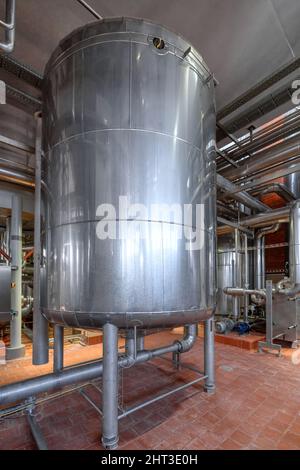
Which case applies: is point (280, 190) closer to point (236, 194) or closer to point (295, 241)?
point (295, 241)

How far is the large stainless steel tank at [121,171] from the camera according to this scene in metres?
1.85

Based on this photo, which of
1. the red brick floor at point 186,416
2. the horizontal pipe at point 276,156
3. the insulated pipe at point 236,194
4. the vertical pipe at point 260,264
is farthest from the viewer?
the vertical pipe at point 260,264

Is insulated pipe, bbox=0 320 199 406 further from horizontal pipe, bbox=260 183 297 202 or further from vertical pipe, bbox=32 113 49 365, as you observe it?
horizontal pipe, bbox=260 183 297 202

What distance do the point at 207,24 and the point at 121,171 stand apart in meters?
2.04

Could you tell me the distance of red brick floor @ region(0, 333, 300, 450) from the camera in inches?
79.8

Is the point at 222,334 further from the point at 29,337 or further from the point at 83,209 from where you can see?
the point at 83,209

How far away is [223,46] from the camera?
2.80 metres

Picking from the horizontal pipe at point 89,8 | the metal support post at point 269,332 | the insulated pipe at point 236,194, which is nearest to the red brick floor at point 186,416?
the metal support post at point 269,332

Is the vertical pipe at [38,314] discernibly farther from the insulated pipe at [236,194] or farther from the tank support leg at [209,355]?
the insulated pipe at [236,194]

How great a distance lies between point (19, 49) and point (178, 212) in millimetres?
2732

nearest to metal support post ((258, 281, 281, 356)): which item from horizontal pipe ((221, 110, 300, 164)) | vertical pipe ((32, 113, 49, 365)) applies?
horizontal pipe ((221, 110, 300, 164))

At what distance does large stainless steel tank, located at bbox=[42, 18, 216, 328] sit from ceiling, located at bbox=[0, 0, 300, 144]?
591mm

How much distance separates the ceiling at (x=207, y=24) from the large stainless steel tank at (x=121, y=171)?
0.59 m

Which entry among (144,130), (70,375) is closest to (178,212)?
(144,130)
